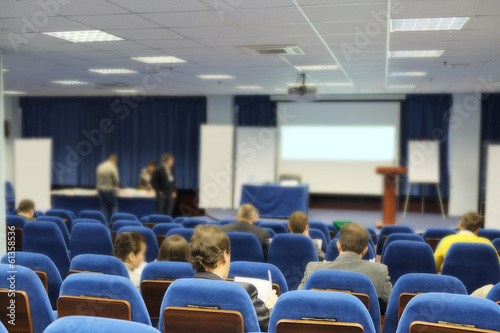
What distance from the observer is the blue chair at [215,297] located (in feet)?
7.07

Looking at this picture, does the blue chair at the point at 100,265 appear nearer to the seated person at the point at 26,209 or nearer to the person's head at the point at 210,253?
the person's head at the point at 210,253

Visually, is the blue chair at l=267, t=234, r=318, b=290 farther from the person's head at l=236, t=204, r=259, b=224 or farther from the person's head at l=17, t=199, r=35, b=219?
the person's head at l=17, t=199, r=35, b=219

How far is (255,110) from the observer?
45.4 ft

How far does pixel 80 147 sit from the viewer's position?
619 inches

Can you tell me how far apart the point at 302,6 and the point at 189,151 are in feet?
35.2

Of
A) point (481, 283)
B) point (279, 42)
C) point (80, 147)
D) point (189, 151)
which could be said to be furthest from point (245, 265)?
point (80, 147)

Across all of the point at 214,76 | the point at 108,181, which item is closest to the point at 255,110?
the point at 214,76

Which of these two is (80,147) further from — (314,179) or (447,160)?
(447,160)

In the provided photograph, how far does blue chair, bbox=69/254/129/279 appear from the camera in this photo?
3004 millimetres

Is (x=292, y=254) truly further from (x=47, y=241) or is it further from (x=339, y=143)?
(x=339, y=143)

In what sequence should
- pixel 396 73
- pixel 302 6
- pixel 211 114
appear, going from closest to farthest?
pixel 302 6, pixel 396 73, pixel 211 114

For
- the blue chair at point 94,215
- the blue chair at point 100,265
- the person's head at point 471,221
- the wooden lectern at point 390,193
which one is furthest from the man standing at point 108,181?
the person's head at point 471,221

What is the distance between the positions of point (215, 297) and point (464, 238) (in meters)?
3.29

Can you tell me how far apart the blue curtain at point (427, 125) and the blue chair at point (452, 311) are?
11073 millimetres
